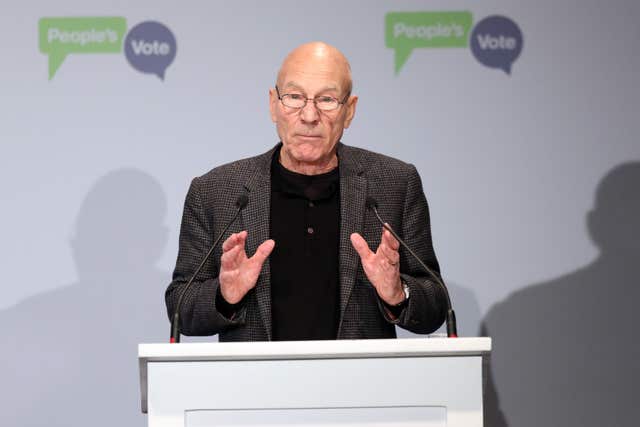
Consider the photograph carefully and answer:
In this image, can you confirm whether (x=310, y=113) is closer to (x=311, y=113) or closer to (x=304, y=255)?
(x=311, y=113)

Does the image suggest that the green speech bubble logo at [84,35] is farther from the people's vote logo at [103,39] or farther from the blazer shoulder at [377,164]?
the blazer shoulder at [377,164]

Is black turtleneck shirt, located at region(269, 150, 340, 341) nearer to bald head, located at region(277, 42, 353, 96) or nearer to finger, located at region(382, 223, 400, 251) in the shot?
bald head, located at region(277, 42, 353, 96)

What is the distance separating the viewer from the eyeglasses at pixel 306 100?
2.52m

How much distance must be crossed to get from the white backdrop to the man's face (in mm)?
1067

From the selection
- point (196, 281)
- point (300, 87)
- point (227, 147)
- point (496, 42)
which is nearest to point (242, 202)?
point (196, 281)

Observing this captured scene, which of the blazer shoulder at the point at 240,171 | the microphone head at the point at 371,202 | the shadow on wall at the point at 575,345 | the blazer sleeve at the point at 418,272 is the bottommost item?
the shadow on wall at the point at 575,345

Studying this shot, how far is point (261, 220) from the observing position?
8.20ft

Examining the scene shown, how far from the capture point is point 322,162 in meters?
2.62

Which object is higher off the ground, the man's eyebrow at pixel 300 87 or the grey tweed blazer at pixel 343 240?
the man's eyebrow at pixel 300 87

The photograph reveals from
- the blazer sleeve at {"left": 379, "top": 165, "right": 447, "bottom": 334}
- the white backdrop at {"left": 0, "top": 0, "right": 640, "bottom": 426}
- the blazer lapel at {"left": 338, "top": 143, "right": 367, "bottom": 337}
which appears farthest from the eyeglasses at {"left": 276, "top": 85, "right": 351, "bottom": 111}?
the white backdrop at {"left": 0, "top": 0, "right": 640, "bottom": 426}

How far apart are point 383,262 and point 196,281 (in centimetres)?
56

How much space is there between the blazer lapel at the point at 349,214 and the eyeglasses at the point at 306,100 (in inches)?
7.0

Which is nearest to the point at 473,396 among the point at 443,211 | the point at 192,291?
the point at 192,291

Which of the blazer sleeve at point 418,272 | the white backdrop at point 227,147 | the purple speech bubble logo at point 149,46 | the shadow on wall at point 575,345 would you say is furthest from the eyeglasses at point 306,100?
the shadow on wall at point 575,345
